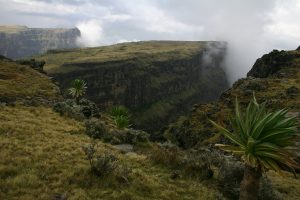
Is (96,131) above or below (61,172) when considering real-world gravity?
below

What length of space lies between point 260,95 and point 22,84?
48.3 meters

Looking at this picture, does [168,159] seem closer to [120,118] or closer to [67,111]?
[67,111]

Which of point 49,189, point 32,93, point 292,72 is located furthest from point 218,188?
point 292,72

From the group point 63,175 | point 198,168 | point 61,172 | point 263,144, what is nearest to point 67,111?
point 198,168

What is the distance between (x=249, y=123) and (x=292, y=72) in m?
86.1

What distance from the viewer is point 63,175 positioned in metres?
15.5

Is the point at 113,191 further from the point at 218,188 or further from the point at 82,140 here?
the point at 82,140

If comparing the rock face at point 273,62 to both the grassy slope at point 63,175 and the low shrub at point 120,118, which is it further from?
the grassy slope at point 63,175

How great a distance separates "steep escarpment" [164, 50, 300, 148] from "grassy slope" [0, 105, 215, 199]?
136ft

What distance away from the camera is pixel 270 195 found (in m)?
16.2

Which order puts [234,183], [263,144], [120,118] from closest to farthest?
1. [263,144]
2. [234,183]
3. [120,118]

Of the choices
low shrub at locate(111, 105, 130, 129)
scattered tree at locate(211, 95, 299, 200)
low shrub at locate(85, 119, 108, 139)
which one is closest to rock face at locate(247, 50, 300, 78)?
low shrub at locate(111, 105, 130, 129)

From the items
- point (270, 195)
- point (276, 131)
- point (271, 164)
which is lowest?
point (270, 195)

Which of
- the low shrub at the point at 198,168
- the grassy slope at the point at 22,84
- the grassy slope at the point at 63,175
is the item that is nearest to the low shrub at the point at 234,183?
the low shrub at the point at 198,168
